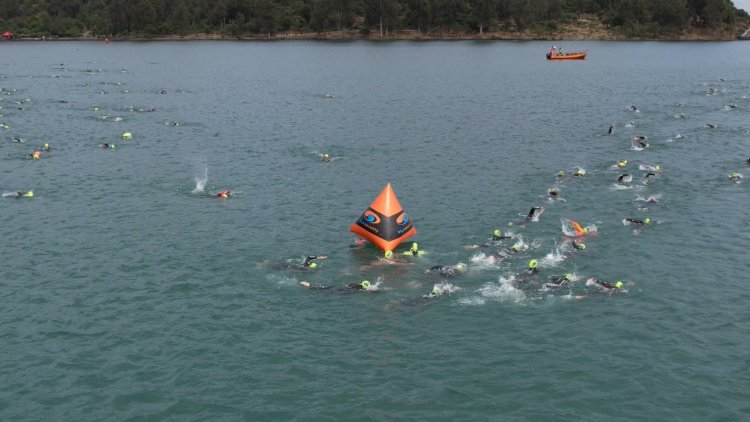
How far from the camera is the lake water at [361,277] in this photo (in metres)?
28.0

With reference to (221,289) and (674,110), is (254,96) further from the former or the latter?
(221,289)

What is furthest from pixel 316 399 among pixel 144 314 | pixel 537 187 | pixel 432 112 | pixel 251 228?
pixel 432 112

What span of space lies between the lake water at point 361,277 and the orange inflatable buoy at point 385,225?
1501 mm

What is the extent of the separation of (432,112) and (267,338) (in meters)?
72.2

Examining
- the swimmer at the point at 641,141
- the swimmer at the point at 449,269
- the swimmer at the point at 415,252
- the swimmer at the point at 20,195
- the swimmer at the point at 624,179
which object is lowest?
the swimmer at the point at 449,269

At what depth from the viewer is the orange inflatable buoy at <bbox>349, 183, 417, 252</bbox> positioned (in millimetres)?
41781

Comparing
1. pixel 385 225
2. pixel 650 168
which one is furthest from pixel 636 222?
pixel 385 225

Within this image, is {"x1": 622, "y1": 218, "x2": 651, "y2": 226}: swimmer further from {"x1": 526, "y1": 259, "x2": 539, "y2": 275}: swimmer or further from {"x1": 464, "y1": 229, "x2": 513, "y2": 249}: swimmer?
{"x1": 526, "y1": 259, "x2": 539, "y2": 275}: swimmer

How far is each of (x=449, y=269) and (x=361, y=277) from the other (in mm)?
5046

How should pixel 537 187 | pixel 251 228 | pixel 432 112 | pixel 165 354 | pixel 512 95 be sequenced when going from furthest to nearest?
pixel 512 95 → pixel 432 112 → pixel 537 187 → pixel 251 228 → pixel 165 354

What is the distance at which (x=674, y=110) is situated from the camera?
100438 mm

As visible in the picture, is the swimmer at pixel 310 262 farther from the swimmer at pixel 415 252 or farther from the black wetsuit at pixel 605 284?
the black wetsuit at pixel 605 284

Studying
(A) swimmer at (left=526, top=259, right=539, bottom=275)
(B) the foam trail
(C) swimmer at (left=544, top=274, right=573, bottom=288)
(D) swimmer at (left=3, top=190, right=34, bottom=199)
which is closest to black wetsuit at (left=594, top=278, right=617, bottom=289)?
(C) swimmer at (left=544, top=274, right=573, bottom=288)

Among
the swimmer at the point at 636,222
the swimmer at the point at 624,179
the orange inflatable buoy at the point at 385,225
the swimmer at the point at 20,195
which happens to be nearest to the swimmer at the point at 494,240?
the orange inflatable buoy at the point at 385,225
